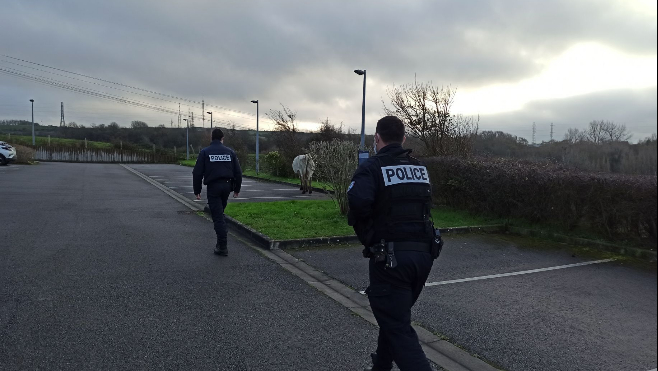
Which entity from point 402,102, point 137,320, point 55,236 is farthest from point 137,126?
point 137,320

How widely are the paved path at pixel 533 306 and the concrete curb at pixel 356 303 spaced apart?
0.46 ft

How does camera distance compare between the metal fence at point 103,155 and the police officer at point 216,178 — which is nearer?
the police officer at point 216,178

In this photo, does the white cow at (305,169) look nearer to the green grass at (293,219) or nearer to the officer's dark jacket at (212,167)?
the green grass at (293,219)

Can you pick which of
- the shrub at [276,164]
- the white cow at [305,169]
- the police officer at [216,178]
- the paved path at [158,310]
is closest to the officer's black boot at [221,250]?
the police officer at [216,178]

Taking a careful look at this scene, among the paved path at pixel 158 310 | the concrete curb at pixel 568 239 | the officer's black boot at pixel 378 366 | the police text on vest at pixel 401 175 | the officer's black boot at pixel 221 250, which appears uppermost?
the police text on vest at pixel 401 175

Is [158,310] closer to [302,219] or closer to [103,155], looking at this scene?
[302,219]

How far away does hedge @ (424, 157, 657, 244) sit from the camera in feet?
21.4

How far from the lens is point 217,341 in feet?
13.6

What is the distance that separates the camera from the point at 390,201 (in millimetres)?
3150

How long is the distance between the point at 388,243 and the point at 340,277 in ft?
11.2

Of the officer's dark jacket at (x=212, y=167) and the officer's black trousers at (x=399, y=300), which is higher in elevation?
the officer's dark jacket at (x=212, y=167)

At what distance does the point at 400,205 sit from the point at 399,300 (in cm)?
60

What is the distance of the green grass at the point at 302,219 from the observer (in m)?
8.92

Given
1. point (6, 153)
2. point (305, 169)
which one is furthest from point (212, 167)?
point (6, 153)
